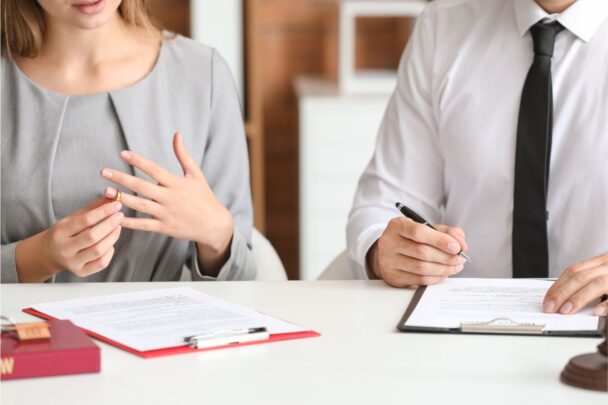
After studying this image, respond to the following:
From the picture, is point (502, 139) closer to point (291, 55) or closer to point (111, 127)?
point (111, 127)

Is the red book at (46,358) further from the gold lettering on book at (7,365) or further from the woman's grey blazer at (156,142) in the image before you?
the woman's grey blazer at (156,142)

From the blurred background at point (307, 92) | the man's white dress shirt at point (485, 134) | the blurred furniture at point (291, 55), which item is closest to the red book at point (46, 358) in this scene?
the man's white dress shirt at point (485, 134)

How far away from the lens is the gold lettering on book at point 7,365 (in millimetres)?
1116

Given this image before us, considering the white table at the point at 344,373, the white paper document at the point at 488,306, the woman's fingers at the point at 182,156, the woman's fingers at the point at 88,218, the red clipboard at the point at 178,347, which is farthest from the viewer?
the woman's fingers at the point at 182,156

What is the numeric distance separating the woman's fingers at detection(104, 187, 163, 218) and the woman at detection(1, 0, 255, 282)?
12 cm

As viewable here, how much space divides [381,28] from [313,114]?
0.74 m

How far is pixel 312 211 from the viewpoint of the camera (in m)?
3.89

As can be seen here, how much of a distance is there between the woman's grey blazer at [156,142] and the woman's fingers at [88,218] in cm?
26

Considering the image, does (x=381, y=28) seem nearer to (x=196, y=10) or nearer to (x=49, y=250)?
(x=196, y=10)

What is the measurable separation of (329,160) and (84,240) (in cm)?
235

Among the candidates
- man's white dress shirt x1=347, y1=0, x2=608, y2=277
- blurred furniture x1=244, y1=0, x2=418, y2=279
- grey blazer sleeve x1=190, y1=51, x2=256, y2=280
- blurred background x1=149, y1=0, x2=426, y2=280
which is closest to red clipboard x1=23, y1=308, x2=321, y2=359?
man's white dress shirt x1=347, y1=0, x2=608, y2=277

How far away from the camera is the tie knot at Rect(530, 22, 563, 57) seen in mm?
1828

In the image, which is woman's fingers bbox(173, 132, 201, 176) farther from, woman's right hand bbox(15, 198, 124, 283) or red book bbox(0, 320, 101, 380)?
red book bbox(0, 320, 101, 380)

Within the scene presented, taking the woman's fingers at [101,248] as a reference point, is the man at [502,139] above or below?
above
